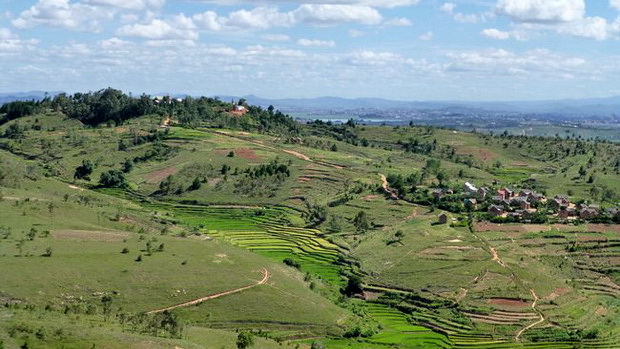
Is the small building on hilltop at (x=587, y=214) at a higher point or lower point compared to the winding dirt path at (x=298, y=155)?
lower

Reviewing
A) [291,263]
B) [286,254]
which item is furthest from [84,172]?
[291,263]

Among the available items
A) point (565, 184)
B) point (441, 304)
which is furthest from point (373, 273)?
point (565, 184)

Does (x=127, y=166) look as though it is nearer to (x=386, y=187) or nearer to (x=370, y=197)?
(x=370, y=197)

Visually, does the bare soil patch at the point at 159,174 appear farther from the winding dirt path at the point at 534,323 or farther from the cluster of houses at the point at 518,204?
the winding dirt path at the point at 534,323

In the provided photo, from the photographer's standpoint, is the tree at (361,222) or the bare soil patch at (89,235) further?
the tree at (361,222)

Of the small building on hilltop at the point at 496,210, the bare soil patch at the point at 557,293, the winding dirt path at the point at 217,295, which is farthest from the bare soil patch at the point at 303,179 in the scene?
the bare soil patch at the point at 557,293

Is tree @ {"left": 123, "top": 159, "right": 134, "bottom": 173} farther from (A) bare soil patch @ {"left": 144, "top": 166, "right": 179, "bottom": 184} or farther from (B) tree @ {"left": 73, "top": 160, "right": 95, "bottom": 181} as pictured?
(B) tree @ {"left": 73, "top": 160, "right": 95, "bottom": 181}
